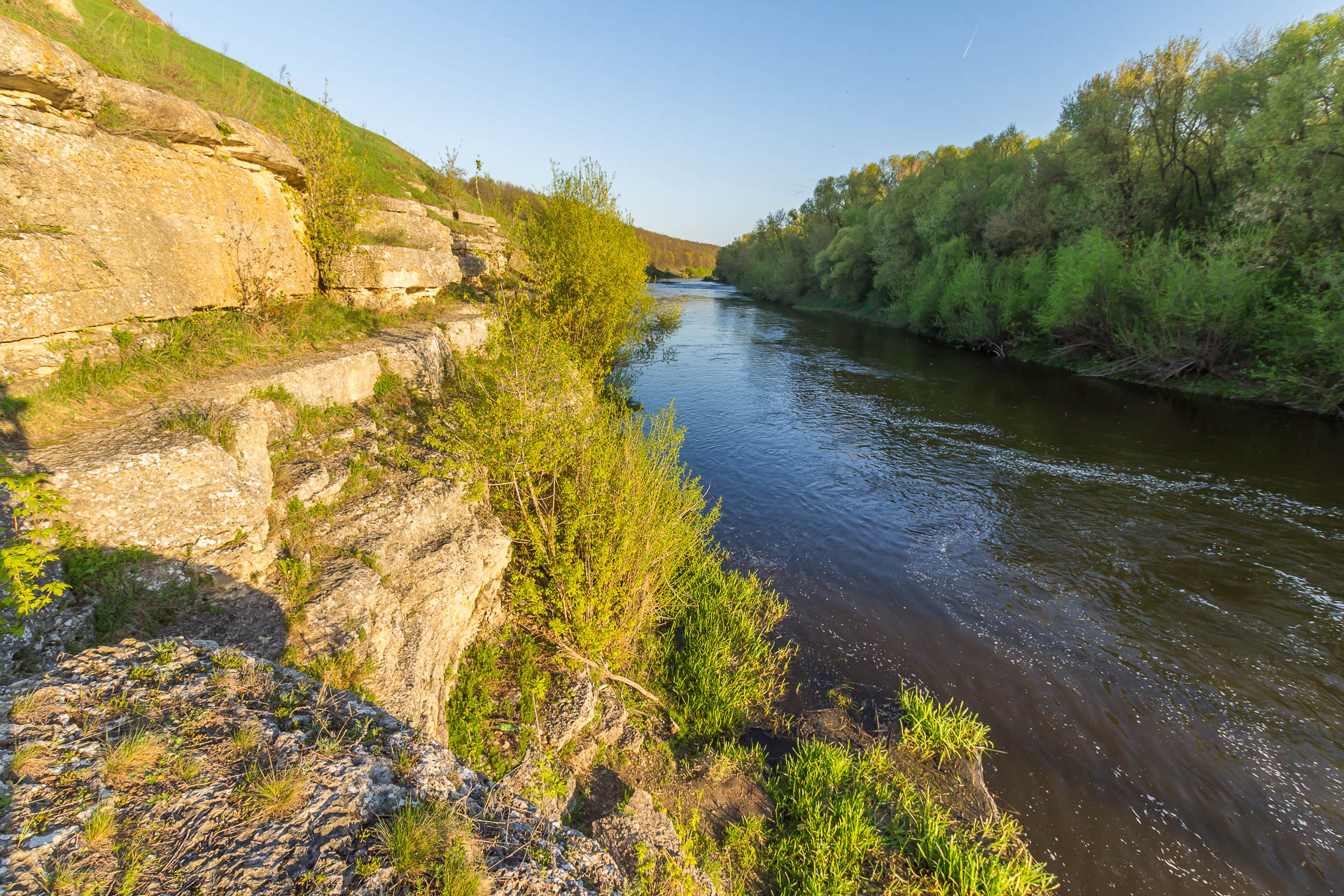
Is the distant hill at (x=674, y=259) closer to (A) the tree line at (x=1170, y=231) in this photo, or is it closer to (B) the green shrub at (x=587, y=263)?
(A) the tree line at (x=1170, y=231)

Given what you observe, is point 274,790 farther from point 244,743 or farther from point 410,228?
point 410,228

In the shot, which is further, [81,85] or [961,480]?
[961,480]

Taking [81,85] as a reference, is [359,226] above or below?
below

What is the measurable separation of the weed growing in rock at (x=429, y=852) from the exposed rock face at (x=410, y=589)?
2351mm

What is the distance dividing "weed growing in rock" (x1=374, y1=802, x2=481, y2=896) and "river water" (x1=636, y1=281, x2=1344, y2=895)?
263 inches

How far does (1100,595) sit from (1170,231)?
2663cm

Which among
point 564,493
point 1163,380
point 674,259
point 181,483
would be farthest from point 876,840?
point 674,259

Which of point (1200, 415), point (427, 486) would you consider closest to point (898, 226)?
point (1200, 415)

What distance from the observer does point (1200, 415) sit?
21531mm

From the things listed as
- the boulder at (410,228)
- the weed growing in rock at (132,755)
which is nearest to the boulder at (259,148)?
the boulder at (410,228)

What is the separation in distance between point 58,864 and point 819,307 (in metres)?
72.0

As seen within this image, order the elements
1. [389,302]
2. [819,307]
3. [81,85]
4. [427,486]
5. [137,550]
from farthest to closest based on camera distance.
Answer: [819,307] → [389,302] → [427,486] → [81,85] → [137,550]

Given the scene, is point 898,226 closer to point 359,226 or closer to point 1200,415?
point 1200,415

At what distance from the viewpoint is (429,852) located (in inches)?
103
